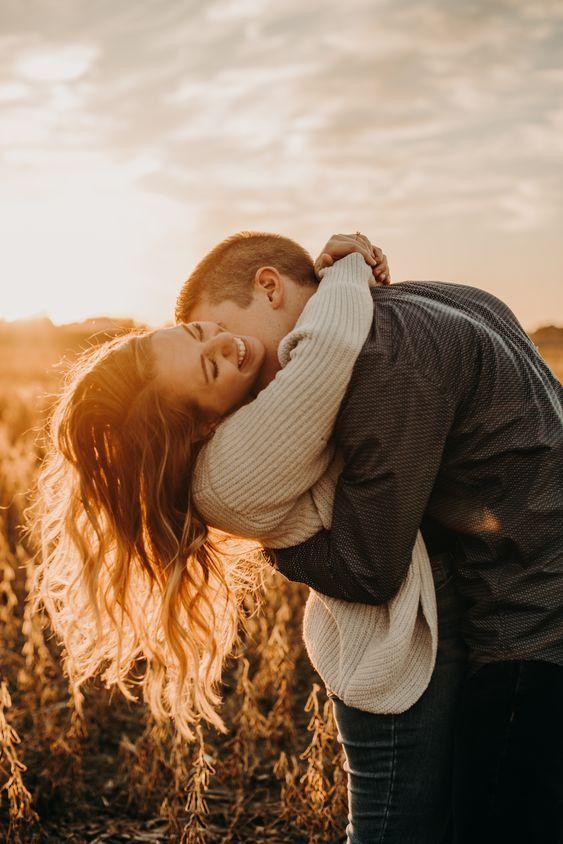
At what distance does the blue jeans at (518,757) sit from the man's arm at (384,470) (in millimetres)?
352

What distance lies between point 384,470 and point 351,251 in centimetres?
82

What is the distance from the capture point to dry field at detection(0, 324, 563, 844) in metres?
3.17

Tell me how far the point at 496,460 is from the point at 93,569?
119cm

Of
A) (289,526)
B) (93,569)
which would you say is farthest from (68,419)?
(289,526)

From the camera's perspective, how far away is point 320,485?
2080 millimetres

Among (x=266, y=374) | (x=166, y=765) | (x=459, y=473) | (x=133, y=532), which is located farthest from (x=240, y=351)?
(x=166, y=765)

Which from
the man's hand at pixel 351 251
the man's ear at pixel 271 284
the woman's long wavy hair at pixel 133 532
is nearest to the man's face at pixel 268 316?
the man's ear at pixel 271 284

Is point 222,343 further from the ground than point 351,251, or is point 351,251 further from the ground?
point 351,251

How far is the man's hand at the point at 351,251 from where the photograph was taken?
7.88 ft

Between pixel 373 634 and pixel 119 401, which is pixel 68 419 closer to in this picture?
pixel 119 401

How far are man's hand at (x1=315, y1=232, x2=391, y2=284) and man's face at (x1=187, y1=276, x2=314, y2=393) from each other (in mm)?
103

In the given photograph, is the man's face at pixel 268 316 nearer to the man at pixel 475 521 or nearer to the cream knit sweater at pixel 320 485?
the cream knit sweater at pixel 320 485

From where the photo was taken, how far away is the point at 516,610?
6.35ft

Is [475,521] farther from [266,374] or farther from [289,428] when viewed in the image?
[266,374]
